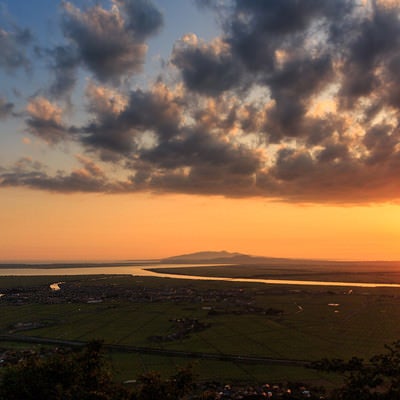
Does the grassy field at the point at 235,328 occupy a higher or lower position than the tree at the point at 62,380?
lower

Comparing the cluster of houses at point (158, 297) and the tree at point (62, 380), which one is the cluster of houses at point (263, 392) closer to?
the tree at point (62, 380)

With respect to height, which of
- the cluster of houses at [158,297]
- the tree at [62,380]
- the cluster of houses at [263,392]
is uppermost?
the tree at [62,380]

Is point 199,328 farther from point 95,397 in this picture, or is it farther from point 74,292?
point 74,292

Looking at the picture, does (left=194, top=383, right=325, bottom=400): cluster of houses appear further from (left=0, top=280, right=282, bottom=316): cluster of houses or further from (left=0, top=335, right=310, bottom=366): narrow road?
(left=0, top=280, right=282, bottom=316): cluster of houses

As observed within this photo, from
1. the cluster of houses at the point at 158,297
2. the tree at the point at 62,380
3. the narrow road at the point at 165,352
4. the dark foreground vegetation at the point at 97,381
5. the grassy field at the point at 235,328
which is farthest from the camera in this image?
the cluster of houses at the point at 158,297

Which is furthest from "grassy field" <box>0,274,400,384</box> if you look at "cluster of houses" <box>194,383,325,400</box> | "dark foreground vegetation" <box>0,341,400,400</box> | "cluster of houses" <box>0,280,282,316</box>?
"dark foreground vegetation" <box>0,341,400,400</box>

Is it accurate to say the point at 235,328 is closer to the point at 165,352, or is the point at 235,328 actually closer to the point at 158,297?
the point at 165,352

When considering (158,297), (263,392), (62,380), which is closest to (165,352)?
(263,392)

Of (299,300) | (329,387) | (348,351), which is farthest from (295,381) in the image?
(299,300)

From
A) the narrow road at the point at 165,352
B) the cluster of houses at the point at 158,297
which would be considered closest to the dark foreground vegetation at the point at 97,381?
the narrow road at the point at 165,352
